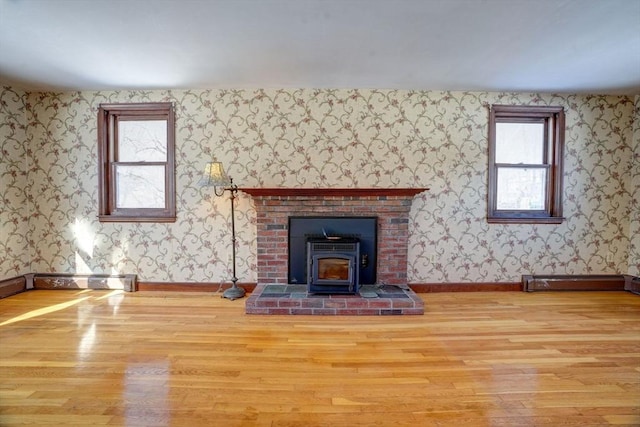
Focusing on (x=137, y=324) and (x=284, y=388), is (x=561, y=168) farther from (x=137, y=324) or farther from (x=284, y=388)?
(x=137, y=324)

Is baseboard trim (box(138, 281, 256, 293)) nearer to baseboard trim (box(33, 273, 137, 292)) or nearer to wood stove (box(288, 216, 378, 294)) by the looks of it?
baseboard trim (box(33, 273, 137, 292))

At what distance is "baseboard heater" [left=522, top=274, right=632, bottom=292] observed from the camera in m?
3.63

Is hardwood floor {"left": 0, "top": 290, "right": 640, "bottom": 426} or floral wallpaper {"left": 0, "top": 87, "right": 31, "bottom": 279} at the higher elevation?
floral wallpaper {"left": 0, "top": 87, "right": 31, "bottom": 279}

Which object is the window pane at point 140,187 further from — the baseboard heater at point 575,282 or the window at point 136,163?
the baseboard heater at point 575,282

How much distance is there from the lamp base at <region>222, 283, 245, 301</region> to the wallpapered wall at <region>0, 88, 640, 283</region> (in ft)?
0.72

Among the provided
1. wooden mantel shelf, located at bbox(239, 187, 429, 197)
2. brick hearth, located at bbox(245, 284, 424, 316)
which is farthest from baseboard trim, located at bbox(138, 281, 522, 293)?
wooden mantel shelf, located at bbox(239, 187, 429, 197)

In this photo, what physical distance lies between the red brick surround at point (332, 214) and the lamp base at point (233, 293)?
230 millimetres

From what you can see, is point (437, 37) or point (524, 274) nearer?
point (437, 37)

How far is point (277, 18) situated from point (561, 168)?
358cm

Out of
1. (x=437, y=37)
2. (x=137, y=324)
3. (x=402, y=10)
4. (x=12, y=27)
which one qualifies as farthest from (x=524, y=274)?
(x=12, y=27)

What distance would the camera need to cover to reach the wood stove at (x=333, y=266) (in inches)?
123

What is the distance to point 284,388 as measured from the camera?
1.77 m

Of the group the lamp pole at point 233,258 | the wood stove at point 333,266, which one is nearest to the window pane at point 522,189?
the wood stove at point 333,266

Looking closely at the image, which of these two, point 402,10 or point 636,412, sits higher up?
point 402,10
